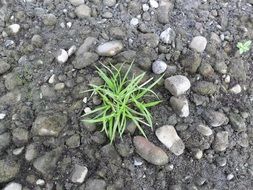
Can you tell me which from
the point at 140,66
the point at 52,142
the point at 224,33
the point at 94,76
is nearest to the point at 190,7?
the point at 224,33

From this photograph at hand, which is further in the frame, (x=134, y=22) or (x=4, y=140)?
(x=134, y=22)

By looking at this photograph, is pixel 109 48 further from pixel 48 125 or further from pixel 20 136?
pixel 20 136

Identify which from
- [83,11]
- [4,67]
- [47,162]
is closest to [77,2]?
[83,11]

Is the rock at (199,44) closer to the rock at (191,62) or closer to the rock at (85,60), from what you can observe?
the rock at (191,62)

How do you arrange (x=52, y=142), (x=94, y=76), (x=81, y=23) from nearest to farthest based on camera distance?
(x=52, y=142), (x=94, y=76), (x=81, y=23)

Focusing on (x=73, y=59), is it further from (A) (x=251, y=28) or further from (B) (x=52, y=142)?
(A) (x=251, y=28)
